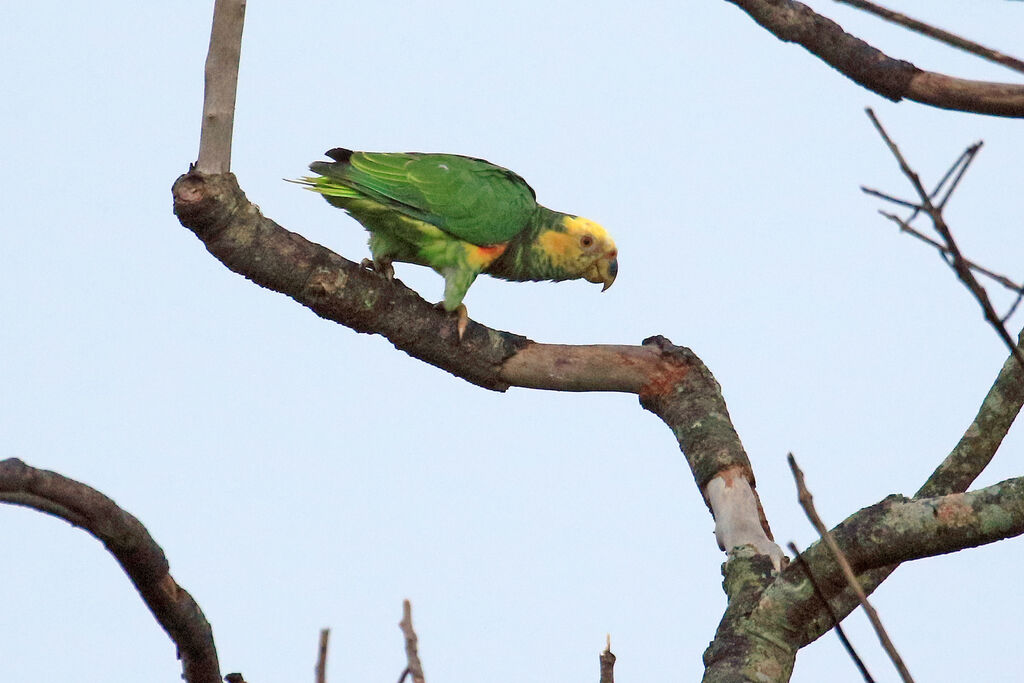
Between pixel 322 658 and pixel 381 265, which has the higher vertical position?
pixel 381 265

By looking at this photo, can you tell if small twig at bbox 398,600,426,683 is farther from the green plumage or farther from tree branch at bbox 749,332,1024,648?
the green plumage

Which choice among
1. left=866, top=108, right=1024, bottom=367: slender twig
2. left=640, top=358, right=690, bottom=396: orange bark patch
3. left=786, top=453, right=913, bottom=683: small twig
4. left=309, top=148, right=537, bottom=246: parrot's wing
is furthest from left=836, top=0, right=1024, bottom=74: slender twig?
left=309, top=148, right=537, bottom=246: parrot's wing

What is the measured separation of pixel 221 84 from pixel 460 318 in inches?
72.0

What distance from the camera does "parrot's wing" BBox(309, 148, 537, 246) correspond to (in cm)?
619

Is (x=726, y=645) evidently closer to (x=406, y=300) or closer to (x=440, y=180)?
(x=406, y=300)

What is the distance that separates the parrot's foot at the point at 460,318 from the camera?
5446 mm

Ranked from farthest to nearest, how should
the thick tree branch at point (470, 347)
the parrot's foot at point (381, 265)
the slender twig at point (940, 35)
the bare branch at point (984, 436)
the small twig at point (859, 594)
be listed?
the parrot's foot at point (381, 265) < the bare branch at point (984, 436) < the thick tree branch at point (470, 347) < the slender twig at point (940, 35) < the small twig at point (859, 594)

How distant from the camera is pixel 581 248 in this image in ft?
23.6

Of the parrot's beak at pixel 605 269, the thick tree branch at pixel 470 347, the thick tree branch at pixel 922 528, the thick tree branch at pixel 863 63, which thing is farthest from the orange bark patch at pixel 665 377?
the thick tree branch at pixel 863 63

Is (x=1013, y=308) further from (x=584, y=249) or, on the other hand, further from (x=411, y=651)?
(x=584, y=249)

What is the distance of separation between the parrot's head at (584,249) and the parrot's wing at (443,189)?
0.46m

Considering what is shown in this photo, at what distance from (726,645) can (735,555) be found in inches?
27.3

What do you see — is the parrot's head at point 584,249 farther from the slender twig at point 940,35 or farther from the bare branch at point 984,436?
the slender twig at point 940,35

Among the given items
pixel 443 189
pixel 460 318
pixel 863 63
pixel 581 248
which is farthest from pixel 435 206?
pixel 863 63
